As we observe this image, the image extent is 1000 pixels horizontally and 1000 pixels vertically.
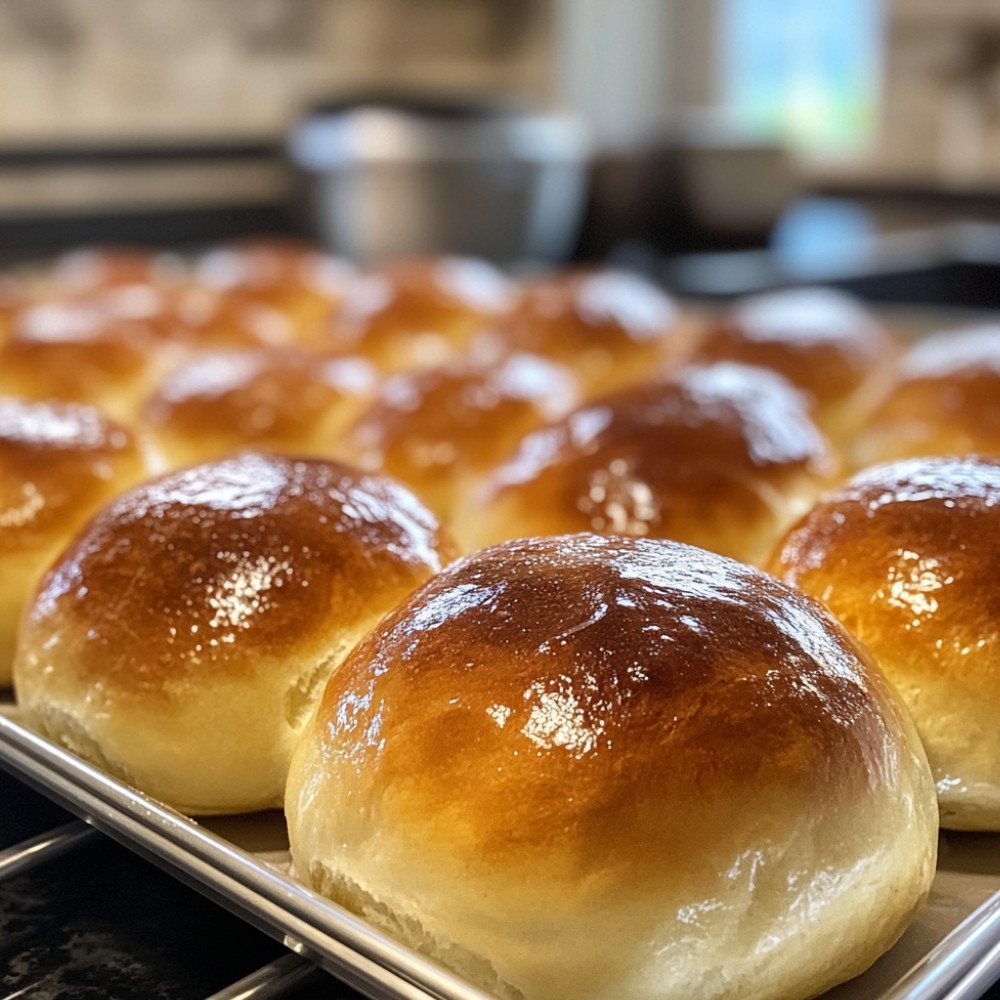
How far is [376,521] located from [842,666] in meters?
0.41

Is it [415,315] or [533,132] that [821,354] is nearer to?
[415,315]

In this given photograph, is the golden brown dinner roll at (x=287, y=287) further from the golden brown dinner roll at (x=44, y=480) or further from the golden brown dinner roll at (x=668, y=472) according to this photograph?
the golden brown dinner roll at (x=668, y=472)

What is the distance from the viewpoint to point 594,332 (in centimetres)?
213

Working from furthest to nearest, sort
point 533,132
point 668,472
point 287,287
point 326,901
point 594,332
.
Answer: point 533,132, point 287,287, point 594,332, point 668,472, point 326,901

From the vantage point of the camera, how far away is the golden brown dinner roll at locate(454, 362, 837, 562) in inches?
46.6

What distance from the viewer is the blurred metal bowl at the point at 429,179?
342cm

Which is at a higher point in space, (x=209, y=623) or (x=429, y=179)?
(x=429, y=179)

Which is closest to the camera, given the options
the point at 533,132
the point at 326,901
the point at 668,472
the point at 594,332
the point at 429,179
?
the point at 326,901

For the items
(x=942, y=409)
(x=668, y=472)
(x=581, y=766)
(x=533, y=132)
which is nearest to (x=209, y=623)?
(x=581, y=766)

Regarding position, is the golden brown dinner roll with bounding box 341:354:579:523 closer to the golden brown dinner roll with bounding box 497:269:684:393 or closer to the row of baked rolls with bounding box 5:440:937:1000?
the golden brown dinner roll with bounding box 497:269:684:393

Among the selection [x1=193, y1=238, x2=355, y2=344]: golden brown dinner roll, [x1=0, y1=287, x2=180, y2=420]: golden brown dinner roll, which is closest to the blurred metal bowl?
[x1=193, y1=238, x2=355, y2=344]: golden brown dinner roll

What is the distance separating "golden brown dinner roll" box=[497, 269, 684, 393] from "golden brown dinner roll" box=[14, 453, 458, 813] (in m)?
1.08

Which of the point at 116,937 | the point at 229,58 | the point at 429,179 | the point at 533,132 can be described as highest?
the point at 229,58

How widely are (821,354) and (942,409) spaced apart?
1.09ft
